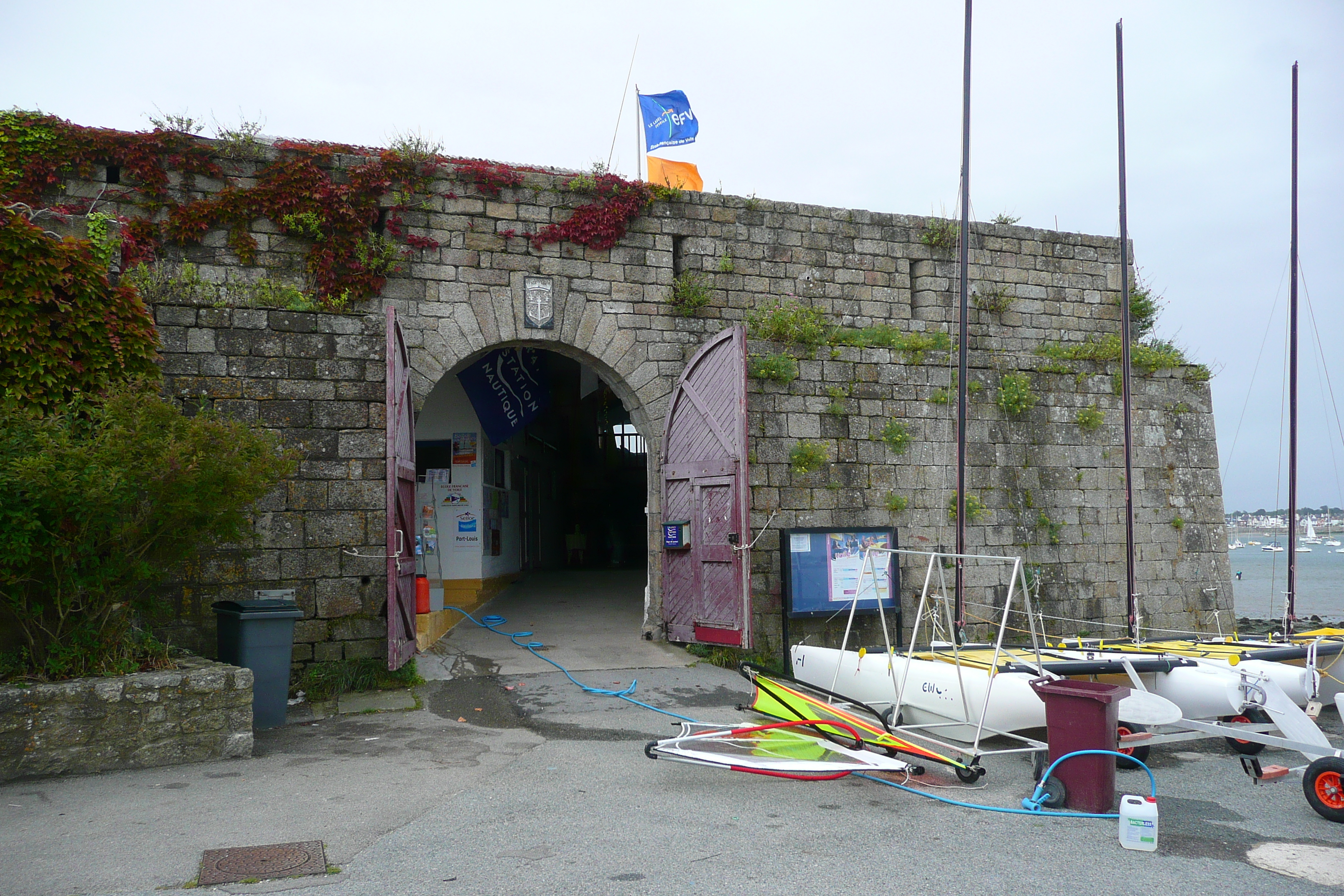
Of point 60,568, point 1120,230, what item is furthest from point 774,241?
point 60,568

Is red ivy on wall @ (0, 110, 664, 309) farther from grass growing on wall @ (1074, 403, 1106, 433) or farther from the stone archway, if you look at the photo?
grass growing on wall @ (1074, 403, 1106, 433)

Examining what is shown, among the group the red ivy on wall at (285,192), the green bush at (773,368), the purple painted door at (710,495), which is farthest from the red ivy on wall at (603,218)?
the green bush at (773,368)

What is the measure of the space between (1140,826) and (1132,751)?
6.84 feet

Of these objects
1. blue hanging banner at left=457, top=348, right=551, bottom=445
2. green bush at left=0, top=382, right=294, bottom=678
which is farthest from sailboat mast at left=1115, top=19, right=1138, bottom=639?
green bush at left=0, top=382, right=294, bottom=678

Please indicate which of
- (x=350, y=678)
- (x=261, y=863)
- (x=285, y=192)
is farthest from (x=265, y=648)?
(x=285, y=192)

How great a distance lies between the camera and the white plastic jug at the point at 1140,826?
4039mm

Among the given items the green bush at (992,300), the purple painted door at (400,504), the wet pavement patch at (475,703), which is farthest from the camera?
the green bush at (992,300)

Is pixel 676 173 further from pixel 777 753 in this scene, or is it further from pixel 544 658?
pixel 777 753

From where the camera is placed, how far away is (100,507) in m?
5.35

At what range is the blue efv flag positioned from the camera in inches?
451

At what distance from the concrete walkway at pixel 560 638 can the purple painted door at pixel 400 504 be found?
61 centimetres

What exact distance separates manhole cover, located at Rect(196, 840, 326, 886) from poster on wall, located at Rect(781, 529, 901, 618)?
560 cm

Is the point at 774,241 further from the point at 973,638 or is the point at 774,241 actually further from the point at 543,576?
the point at 543,576

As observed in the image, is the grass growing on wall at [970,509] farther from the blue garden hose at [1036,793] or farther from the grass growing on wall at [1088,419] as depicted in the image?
the blue garden hose at [1036,793]
